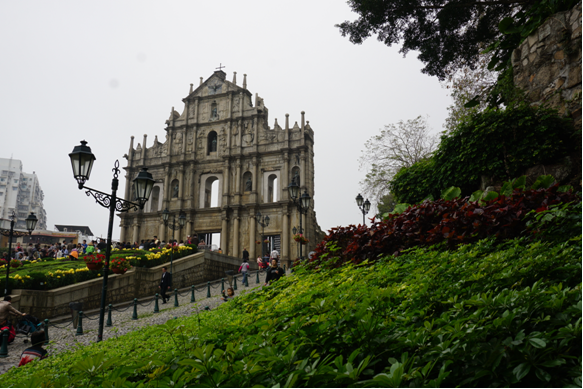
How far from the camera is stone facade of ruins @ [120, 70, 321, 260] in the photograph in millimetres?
32406

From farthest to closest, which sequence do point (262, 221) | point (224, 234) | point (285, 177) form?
point (224, 234), point (285, 177), point (262, 221)

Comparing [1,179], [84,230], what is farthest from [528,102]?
[1,179]

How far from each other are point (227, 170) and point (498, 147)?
27.7 m

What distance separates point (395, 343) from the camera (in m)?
2.39

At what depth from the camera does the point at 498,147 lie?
8.88 metres

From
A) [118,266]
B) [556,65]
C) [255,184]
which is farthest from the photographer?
[255,184]

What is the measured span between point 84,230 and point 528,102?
73.1 meters

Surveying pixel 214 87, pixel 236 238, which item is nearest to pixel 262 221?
pixel 236 238

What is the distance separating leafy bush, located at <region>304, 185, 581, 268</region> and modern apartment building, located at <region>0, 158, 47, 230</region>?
9784 cm

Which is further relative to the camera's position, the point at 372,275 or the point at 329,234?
the point at 329,234

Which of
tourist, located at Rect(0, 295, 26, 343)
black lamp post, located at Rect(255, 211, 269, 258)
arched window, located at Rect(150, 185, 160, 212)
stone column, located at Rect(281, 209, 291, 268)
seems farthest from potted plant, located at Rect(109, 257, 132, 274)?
arched window, located at Rect(150, 185, 160, 212)

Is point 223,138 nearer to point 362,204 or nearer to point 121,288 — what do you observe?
point 362,204

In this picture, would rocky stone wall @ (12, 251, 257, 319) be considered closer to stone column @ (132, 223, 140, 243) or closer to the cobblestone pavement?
the cobblestone pavement

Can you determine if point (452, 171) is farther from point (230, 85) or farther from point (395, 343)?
point (230, 85)
